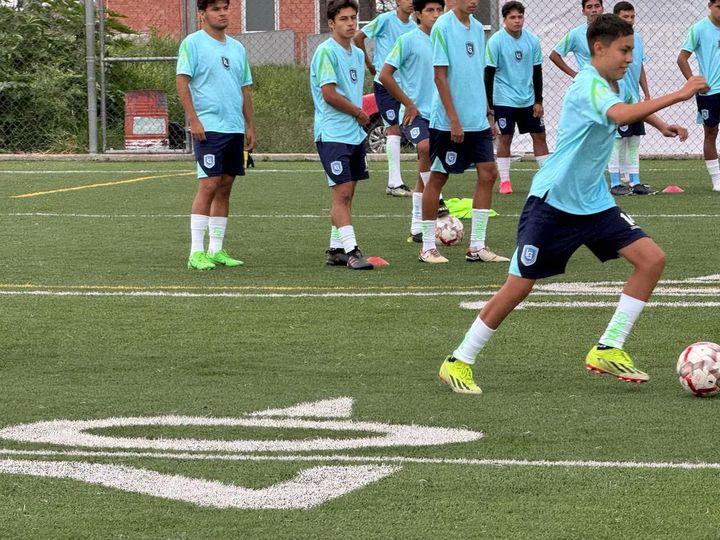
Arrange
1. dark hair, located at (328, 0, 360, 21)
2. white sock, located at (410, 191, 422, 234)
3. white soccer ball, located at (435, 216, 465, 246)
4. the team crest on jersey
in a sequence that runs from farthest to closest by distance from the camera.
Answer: white sock, located at (410, 191, 422, 234) < white soccer ball, located at (435, 216, 465, 246) < dark hair, located at (328, 0, 360, 21) < the team crest on jersey

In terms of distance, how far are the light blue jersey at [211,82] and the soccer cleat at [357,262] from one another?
1289 millimetres

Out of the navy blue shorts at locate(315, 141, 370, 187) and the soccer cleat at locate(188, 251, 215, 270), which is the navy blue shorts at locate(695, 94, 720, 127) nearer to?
the navy blue shorts at locate(315, 141, 370, 187)

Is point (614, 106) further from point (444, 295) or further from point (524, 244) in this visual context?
point (444, 295)

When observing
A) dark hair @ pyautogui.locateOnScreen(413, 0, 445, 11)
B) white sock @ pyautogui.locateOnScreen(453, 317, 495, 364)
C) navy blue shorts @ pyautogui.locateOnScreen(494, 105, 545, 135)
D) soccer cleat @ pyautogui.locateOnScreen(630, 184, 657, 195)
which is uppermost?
dark hair @ pyautogui.locateOnScreen(413, 0, 445, 11)

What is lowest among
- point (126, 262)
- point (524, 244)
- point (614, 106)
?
point (126, 262)

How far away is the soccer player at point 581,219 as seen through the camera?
6570 mm

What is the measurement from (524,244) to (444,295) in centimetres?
291

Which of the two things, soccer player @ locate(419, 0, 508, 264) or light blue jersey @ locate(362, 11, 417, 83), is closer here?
soccer player @ locate(419, 0, 508, 264)

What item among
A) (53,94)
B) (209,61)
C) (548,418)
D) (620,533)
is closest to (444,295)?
(209,61)

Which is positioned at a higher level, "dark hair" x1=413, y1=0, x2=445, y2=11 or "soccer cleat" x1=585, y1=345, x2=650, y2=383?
"dark hair" x1=413, y1=0, x2=445, y2=11

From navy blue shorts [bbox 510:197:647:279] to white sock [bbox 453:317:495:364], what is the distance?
0.28 metres

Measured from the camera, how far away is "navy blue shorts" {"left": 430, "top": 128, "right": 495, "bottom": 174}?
36.1 ft

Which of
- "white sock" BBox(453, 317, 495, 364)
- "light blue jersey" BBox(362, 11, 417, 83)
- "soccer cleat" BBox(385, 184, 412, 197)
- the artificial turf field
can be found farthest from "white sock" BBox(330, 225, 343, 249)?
"soccer cleat" BBox(385, 184, 412, 197)

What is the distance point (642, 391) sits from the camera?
659 centimetres
